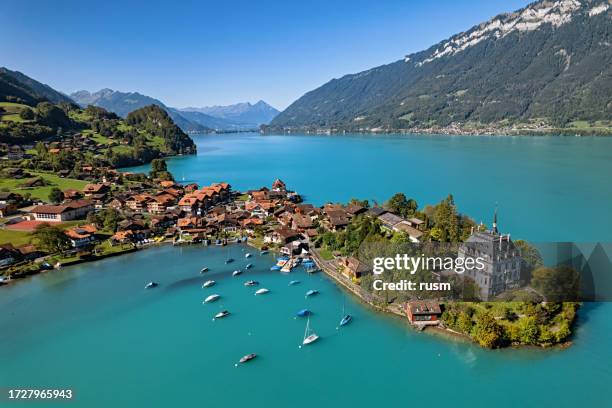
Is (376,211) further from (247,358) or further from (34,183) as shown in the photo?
(34,183)

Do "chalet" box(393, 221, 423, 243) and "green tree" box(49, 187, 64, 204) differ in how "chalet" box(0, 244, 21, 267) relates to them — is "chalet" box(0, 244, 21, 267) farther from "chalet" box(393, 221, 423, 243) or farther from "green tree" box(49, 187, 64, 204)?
"chalet" box(393, 221, 423, 243)

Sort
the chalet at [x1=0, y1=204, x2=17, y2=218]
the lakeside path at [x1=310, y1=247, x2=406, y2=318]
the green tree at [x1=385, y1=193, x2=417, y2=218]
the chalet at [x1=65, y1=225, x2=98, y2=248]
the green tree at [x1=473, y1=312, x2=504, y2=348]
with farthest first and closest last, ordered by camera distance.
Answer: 1. the chalet at [x1=0, y1=204, x2=17, y2=218]
2. the green tree at [x1=385, y1=193, x2=417, y2=218]
3. the chalet at [x1=65, y1=225, x2=98, y2=248]
4. the lakeside path at [x1=310, y1=247, x2=406, y2=318]
5. the green tree at [x1=473, y1=312, x2=504, y2=348]

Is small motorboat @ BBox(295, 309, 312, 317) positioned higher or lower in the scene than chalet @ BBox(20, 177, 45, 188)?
lower

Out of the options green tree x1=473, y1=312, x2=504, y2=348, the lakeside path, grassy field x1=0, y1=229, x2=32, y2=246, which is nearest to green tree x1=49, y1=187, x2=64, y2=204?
grassy field x1=0, y1=229, x2=32, y2=246

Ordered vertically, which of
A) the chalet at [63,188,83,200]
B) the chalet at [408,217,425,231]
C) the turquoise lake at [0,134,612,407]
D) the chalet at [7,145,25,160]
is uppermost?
the chalet at [7,145,25,160]

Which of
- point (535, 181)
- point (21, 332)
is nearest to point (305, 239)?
point (21, 332)

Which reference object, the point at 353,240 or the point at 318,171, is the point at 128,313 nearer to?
the point at 353,240

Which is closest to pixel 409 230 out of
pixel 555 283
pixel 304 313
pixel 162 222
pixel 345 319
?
pixel 555 283
